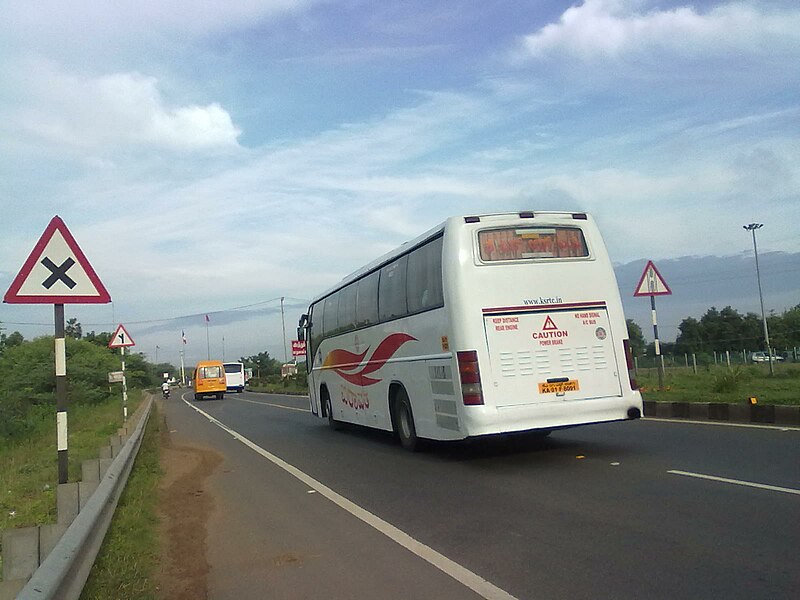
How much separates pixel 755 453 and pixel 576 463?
7.46 ft

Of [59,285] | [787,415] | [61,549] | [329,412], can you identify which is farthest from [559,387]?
[329,412]

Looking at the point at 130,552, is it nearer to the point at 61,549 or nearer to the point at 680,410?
the point at 61,549

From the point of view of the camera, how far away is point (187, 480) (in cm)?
1138

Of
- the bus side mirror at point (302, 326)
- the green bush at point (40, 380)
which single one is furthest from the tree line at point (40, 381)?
the bus side mirror at point (302, 326)

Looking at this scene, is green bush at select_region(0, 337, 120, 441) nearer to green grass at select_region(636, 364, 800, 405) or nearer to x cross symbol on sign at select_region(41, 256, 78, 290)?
x cross symbol on sign at select_region(41, 256, 78, 290)

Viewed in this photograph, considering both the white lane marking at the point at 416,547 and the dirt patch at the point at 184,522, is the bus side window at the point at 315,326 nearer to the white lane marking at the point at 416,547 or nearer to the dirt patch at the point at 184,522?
the dirt patch at the point at 184,522

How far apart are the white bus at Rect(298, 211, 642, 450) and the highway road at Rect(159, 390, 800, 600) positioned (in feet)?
2.72

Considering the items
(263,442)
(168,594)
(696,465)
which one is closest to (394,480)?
(696,465)

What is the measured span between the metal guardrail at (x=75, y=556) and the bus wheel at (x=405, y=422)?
6.03m

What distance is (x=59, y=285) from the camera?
8383 mm

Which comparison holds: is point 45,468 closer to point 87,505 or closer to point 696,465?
point 87,505

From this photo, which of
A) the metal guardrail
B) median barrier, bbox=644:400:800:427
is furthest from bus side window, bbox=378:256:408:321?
median barrier, bbox=644:400:800:427

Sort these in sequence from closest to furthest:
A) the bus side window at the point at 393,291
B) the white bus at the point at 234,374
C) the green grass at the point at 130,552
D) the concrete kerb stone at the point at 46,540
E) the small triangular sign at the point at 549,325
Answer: the concrete kerb stone at the point at 46,540
the green grass at the point at 130,552
the small triangular sign at the point at 549,325
the bus side window at the point at 393,291
the white bus at the point at 234,374

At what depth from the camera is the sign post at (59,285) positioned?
8.09 meters
